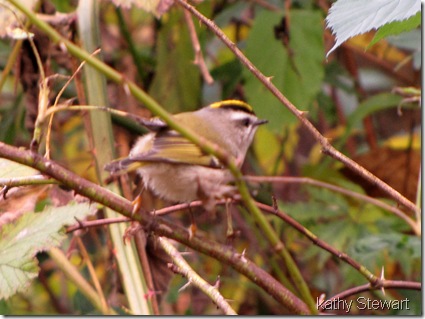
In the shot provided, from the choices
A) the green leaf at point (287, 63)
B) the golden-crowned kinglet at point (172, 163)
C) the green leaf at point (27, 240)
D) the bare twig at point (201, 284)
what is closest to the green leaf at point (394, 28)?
the golden-crowned kinglet at point (172, 163)

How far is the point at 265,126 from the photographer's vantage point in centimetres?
235

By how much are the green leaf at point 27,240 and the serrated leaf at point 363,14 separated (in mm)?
550

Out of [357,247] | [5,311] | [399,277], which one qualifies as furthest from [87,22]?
[399,277]

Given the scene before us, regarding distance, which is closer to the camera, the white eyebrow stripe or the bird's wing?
the bird's wing

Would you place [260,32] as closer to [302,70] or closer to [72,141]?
[302,70]

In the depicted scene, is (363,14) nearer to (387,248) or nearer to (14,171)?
(14,171)

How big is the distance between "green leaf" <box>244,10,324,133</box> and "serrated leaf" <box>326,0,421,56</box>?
110 centimetres

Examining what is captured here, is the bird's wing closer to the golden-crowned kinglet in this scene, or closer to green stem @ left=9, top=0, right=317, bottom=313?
the golden-crowned kinglet

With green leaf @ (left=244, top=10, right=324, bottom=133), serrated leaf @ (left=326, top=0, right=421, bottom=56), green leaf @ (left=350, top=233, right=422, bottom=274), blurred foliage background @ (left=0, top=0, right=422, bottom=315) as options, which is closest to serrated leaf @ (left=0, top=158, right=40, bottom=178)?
blurred foliage background @ (left=0, top=0, right=422, bottom=315)

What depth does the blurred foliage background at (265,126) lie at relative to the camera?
205 cm

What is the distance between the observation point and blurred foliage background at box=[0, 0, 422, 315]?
80.6 inches

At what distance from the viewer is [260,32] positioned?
7.76 ft

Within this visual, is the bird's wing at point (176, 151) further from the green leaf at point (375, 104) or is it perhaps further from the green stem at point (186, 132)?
the green leaf at point (375, 104)

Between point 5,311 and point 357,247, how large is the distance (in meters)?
0.97
